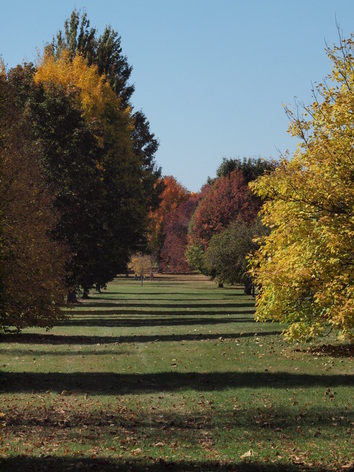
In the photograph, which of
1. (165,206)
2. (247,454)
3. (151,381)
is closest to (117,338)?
(151,381)

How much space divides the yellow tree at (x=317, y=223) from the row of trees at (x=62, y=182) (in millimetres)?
6886

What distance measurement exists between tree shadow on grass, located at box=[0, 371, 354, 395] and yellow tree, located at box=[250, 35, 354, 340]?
66.5 inches

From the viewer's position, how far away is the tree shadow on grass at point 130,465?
9951 millimetres

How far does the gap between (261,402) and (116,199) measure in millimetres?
30628

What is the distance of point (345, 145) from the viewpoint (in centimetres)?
1917

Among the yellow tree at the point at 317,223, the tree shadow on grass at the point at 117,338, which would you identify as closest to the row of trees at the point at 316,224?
the yellow tree at the point at 317,223

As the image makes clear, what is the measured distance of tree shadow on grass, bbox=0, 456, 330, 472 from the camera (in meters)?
9.95

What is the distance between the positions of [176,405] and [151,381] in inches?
131

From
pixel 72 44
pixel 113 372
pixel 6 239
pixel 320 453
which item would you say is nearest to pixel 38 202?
pixel 6 239

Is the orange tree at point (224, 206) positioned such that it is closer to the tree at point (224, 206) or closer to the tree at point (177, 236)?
the tree at point (224, 206)

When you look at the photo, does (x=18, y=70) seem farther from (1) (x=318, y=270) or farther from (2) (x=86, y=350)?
(1) (x=318, y=270)

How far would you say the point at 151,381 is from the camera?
1811 cm

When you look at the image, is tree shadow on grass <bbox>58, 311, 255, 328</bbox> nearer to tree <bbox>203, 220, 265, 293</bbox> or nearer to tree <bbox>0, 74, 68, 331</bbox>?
tree <bbox>0, 74, 68, 331</bbox>

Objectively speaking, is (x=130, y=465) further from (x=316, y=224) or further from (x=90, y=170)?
(x=90, y=170)
